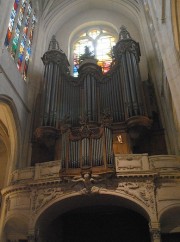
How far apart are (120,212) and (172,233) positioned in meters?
2.49

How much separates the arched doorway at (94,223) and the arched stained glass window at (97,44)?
313 inches

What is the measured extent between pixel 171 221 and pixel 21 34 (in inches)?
404

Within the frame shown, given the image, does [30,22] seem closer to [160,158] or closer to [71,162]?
[71,162]

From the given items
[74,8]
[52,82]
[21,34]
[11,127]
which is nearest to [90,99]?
[52,82]

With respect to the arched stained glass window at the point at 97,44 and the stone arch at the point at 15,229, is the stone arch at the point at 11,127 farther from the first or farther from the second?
the arched stained glass window at the point at 97,44

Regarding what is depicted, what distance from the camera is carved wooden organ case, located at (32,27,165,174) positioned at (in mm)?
9508

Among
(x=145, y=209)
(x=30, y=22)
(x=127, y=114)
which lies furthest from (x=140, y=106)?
(x=30, y=22)

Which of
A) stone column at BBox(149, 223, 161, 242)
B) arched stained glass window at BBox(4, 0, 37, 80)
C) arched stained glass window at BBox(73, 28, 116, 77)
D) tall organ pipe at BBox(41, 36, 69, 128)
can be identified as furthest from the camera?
arched stained glass window at BBox(73, 28, 116, 77)

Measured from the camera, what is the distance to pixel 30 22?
15.0 metres

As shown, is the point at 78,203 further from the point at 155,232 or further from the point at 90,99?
the point at 90,99

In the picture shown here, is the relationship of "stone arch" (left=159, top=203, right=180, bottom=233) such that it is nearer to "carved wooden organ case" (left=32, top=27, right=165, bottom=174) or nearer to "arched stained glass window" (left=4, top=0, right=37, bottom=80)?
"carved wooden organ case" (left=32, top=27, right=165, bottom=174)

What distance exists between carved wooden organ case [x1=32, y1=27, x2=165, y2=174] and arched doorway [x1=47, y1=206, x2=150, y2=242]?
2.33 m

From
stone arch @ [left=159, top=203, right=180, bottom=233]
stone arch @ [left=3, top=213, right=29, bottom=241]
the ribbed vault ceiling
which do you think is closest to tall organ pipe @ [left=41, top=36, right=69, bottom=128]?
the ribbed vault ceiling

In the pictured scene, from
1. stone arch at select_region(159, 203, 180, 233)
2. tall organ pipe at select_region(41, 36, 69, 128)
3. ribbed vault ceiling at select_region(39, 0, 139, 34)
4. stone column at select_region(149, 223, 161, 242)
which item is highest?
ribbed vault ceiling at select_region(39, 0, 139, 34)
